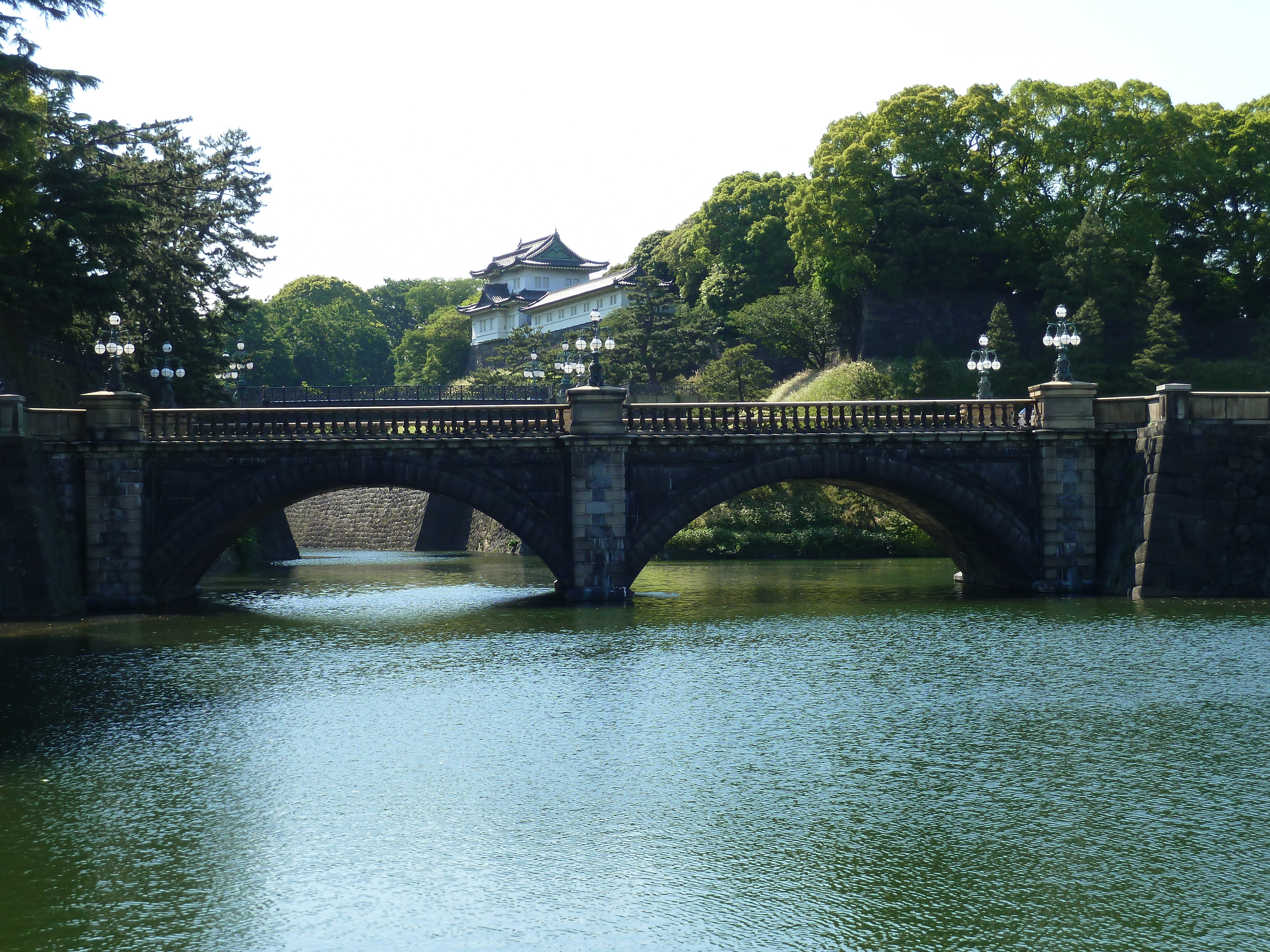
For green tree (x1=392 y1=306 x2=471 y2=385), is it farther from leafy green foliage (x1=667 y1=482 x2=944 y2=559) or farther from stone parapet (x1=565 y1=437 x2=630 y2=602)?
stone parapet (x1=565 y1=437 x2=630 y2=602)

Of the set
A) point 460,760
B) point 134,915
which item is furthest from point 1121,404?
point 134,915

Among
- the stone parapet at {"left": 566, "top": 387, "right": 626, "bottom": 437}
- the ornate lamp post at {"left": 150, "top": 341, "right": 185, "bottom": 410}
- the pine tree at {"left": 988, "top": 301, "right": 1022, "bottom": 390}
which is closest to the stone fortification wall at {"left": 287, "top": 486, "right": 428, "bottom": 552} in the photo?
the ornate lamp post at {"left": 150, "top": 341, "right": 185, "bottom": 410}

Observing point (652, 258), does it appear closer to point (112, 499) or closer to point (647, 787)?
point (112, 499)

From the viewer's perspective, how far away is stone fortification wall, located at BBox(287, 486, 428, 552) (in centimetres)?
7619

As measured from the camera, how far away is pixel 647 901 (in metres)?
12.9

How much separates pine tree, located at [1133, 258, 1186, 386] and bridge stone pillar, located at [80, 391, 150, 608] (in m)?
47.4

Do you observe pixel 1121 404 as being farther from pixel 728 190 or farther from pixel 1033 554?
pixel 728 190

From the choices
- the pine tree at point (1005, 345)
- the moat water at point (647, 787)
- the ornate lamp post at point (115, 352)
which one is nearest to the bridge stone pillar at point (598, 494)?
the moat water at point (647, 787)

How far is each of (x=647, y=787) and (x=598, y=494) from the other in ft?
63.1

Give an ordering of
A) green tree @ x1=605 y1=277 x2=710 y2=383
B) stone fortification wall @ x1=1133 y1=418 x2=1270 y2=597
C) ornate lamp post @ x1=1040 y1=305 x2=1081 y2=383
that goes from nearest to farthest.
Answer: stone fortification wall @ x1=1133 y1=418 x2=1270 y2=597 → ornate lamp post @ x1=1040 y1=305 x2=1081 y2=383 → green tree @ x1=605 y1=277 x2=710 y2=383

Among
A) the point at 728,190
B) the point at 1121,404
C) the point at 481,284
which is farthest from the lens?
the point at 481,284

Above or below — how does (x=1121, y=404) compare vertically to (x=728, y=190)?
below

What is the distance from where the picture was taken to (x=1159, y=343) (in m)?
62.5

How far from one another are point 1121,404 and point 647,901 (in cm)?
2868
